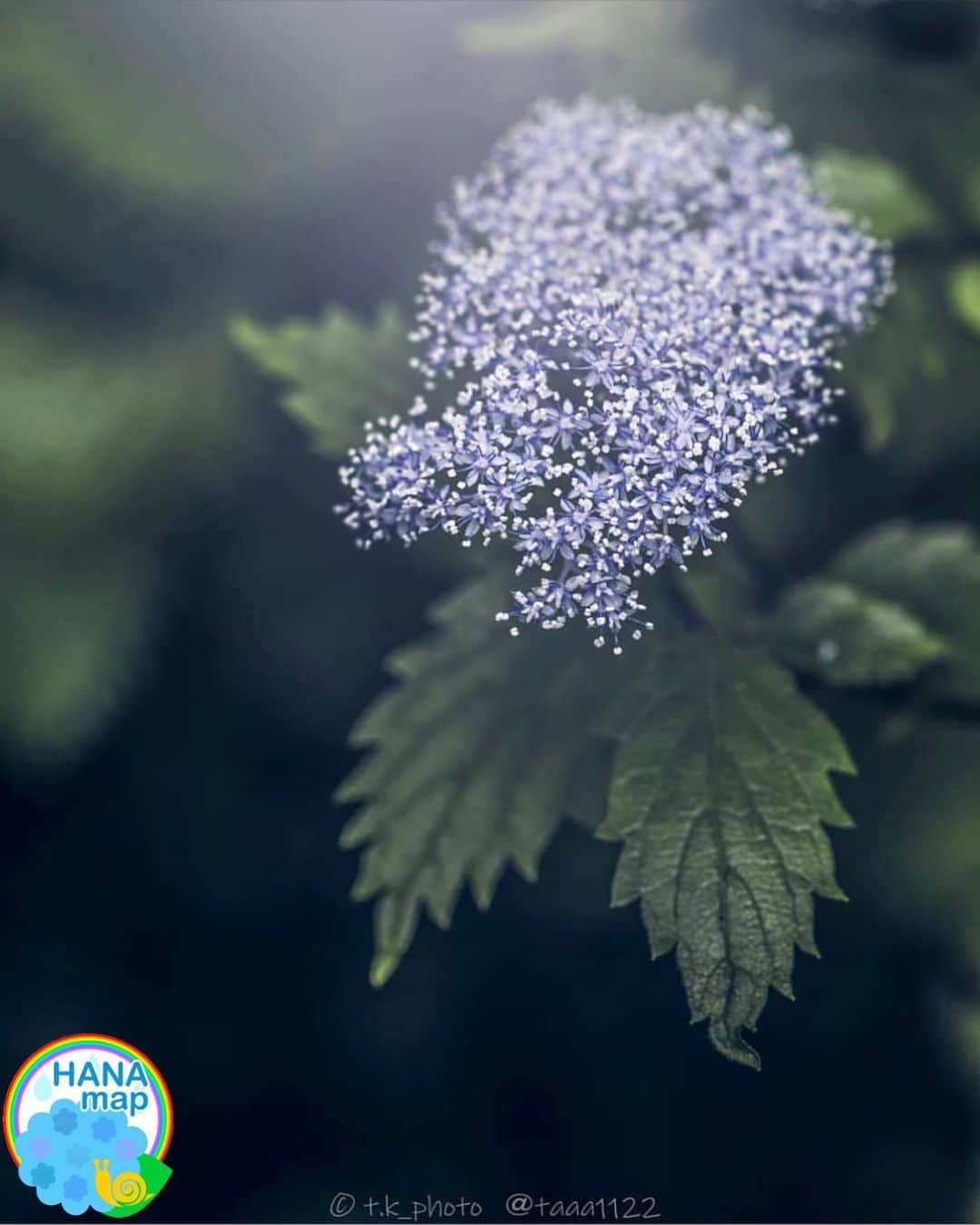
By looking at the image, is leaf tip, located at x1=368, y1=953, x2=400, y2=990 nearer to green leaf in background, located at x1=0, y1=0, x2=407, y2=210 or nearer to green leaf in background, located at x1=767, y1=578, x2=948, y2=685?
green leaf in background, located at x1=767, y1=578, x2=948, y2=685

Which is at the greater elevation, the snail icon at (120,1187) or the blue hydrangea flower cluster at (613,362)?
the blue hydrangea flower cluster at (613,362)

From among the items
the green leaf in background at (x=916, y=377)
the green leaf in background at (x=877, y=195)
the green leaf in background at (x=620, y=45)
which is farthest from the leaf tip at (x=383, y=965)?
the green leaf in background at (x=620, y=45)

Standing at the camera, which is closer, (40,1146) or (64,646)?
(40,1146)

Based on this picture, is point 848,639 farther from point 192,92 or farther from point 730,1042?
point 192,92

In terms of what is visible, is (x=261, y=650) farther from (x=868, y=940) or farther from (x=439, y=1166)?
(x=868, y=940)

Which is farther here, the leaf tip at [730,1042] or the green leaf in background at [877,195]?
the green leaf in background at [877,195]

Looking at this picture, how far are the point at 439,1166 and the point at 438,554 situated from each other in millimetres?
729

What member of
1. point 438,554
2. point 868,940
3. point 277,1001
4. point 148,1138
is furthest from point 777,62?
point 148,1138

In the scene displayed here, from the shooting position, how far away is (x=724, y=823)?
105 cm

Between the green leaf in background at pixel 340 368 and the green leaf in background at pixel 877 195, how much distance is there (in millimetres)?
585

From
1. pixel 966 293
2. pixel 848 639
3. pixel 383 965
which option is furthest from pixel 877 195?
pixel 383 965

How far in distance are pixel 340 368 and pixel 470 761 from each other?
0.48m

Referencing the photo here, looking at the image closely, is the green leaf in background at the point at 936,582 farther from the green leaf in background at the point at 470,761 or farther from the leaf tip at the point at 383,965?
the leaf tip at the point at 383,965

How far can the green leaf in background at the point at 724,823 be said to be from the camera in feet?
3.23
